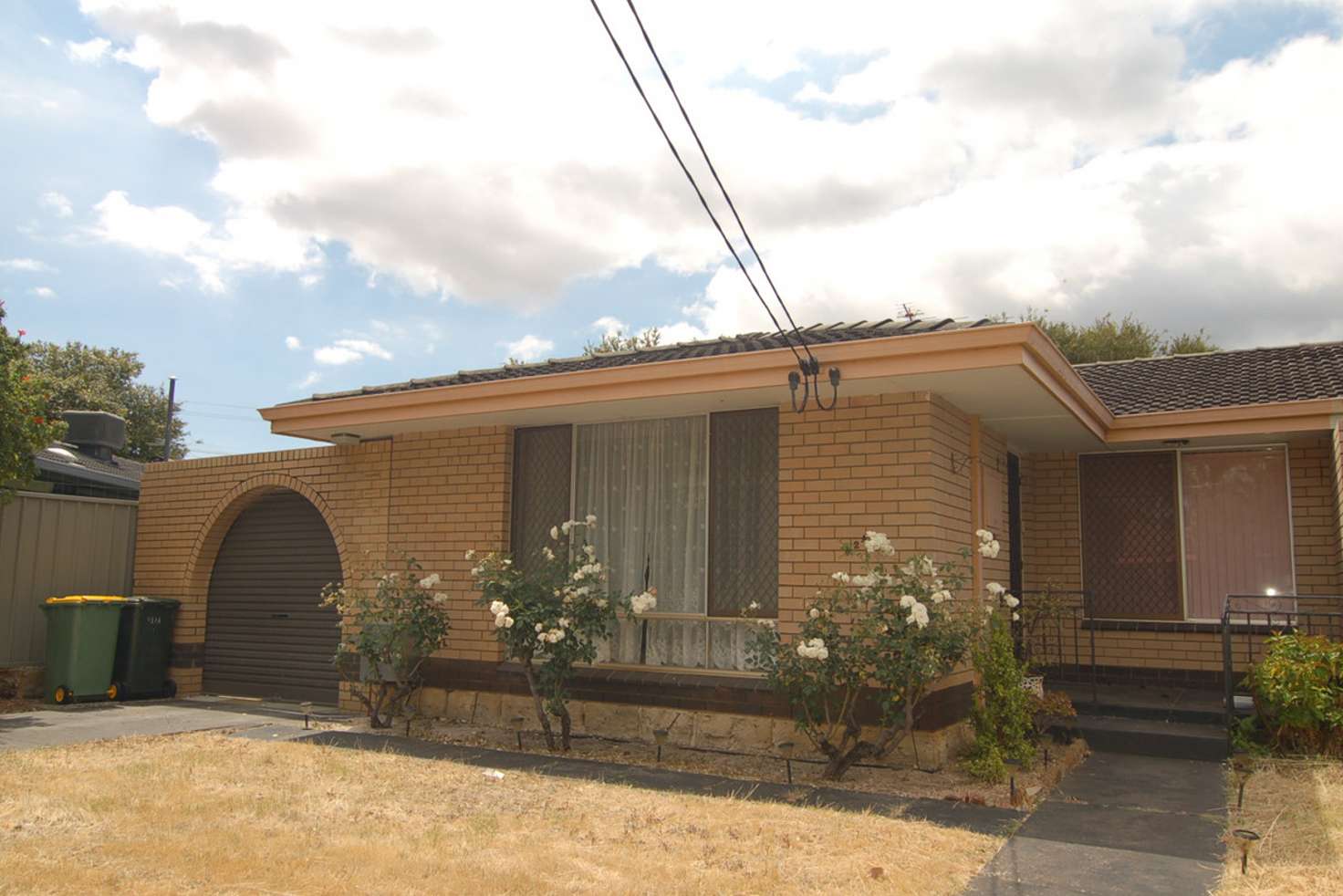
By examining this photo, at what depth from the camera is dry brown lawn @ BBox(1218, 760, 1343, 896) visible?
455cm

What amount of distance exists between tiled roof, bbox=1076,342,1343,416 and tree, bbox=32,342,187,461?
3066 cm

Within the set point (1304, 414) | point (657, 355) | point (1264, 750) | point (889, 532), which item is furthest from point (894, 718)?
point (1304, 414)

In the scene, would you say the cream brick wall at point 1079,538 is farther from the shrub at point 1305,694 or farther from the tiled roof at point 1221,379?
the shrub at point 1305,694

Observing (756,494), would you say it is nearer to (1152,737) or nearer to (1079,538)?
(1152,737)

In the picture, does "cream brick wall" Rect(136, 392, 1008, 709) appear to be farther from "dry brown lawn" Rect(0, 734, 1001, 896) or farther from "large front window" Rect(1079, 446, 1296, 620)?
"dry brown lawn" Rect(0, 734, 1001, 896)

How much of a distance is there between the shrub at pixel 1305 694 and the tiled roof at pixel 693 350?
313 centimetres

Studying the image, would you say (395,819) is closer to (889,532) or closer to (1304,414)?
(889,532)

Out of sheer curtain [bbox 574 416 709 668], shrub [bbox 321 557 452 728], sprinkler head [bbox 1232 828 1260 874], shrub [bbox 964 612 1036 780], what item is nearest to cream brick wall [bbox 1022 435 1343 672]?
shrub [bbox 964 612 1036 780]

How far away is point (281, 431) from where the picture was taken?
9.78 meters

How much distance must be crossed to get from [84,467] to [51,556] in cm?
238

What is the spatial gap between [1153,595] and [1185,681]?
31.7 inches

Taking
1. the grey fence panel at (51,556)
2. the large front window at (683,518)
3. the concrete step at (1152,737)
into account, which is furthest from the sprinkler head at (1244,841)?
the grey fence panel at (51,556)

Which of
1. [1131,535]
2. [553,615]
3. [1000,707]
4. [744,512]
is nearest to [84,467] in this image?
[553,615]

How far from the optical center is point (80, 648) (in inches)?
397
